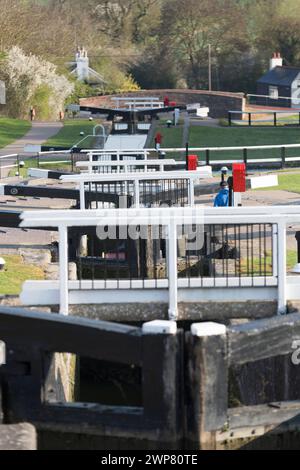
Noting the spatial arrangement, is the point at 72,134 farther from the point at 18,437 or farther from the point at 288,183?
the point at 18,437

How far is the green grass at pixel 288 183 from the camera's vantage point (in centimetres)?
3225

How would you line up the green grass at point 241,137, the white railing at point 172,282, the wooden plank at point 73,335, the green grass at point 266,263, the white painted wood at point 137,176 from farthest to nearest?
1. the green grass at point 241,137
2. the white painted wood at point 137,176
3. the green grass at point 266,263
4. the white railing at point 172,282
5. the wooden plank at point 73,335

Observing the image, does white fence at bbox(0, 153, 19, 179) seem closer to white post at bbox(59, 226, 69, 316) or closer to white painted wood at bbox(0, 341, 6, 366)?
white post at bbox(59, 226, 69, 316)

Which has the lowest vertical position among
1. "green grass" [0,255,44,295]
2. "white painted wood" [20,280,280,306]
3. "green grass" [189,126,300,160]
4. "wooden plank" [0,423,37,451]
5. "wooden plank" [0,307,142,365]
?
"green grass" [189,126,300,160]

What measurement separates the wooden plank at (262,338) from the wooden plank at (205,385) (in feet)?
0.52

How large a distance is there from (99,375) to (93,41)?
2883 inches

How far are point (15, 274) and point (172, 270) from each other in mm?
4703

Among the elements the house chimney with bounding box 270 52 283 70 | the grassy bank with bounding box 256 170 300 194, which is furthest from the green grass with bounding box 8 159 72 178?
the house chimney with bounding box 270 52 283 70

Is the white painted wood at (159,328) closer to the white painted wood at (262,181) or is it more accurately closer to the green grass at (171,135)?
the white painted wood at (262,181)

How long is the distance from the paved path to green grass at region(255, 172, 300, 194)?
13.9 m

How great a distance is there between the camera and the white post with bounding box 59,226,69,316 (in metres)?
14.6

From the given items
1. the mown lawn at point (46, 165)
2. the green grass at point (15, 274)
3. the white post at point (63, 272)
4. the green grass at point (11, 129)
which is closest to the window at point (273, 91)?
the green grass at point (11, 129)

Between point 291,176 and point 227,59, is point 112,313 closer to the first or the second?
point 291,176

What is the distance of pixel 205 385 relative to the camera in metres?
12.2
